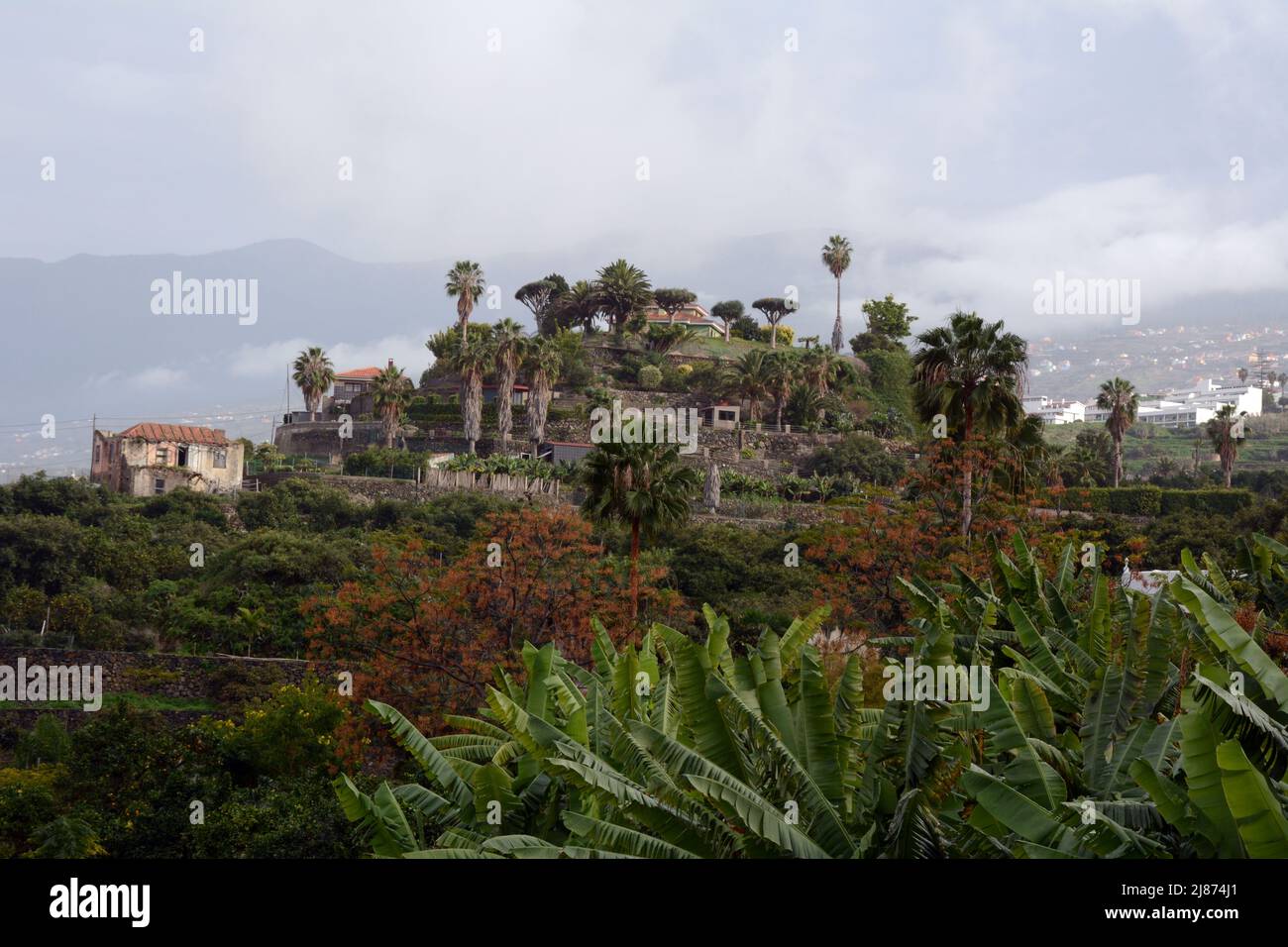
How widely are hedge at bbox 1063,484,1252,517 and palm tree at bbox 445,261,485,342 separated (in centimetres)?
3988

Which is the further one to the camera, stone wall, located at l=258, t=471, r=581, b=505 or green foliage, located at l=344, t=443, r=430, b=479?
green foliage, located at l=344, t=443, r=430, b=479

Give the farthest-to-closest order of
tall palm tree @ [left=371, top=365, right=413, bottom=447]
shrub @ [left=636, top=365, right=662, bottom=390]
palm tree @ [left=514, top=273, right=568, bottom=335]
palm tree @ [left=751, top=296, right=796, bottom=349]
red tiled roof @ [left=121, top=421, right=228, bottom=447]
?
1. palm tree @ [left=751, top=296, right=796, bottom=349]
2. palm tree @ [left=514, top=273, right=568, bottom=335]
3. shrub @ [left=636, top=365, right=662, bottom=390]
4. tall palm tree @ [left=371, top=365, right=413, bottom=447]
5. red tiled roof @ [left=121, top=421, right=228, bottom=447]

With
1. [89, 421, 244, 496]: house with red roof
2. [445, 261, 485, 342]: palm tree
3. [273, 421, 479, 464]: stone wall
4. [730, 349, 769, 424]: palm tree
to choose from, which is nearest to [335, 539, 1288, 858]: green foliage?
[89, 421, 244, 496]: house with red roof

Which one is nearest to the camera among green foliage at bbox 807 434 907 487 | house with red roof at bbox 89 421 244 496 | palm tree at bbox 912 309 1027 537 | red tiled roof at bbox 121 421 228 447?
palm tree at bbox 912 309 1027 537

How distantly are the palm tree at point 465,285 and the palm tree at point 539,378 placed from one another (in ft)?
44.5

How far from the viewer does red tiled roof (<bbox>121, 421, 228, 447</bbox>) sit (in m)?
56.4

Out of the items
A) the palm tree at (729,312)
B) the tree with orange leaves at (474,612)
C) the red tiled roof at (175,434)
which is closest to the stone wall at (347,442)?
the red tiled roof at (175,434)

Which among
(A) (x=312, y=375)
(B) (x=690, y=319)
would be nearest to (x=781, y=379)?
(B) (x=690, y=319)

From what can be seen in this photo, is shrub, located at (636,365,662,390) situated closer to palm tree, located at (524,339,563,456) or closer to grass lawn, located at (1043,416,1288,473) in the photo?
palm tree, located at (524,339,563,456)

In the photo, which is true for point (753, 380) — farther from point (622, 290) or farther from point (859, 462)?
point (622, 290)

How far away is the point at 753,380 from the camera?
6681 centimetres

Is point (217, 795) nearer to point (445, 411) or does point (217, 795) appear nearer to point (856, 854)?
point (856, 854)
